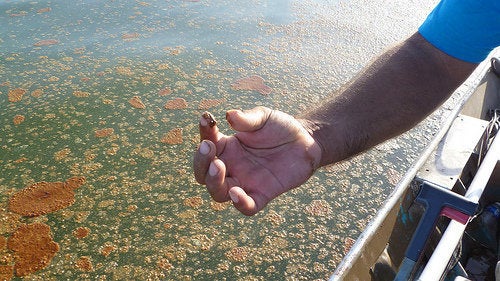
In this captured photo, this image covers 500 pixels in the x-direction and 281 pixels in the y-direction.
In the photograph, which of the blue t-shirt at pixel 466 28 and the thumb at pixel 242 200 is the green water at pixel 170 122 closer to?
the thumb at pixel 242 200

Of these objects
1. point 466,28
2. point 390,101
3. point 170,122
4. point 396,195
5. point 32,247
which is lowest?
point 32,247

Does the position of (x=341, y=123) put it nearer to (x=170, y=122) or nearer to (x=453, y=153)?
(x=453, y=153)

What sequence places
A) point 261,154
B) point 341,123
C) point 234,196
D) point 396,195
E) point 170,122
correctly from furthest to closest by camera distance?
point 170,122
point 396,195
point 341,123
point 261,154
point 234,196

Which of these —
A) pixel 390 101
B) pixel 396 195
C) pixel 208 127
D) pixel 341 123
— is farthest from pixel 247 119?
pixel 396 195

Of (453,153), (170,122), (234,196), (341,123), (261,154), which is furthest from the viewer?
(170,122)

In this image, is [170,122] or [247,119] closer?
[247,119]

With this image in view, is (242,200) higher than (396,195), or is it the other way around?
(242,200)

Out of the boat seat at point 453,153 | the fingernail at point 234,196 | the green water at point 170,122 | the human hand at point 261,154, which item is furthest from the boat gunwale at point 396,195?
the fingernail at point 234,196
